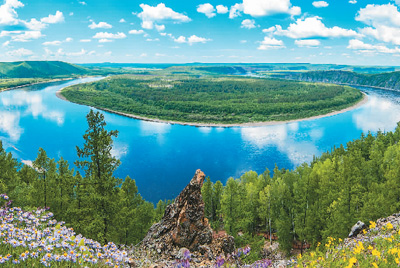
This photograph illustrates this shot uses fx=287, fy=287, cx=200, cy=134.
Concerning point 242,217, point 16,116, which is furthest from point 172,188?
point 16,116

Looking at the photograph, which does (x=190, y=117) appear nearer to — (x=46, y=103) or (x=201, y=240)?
(x=46, y=103)

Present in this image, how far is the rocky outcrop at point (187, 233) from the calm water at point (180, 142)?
42.7 m

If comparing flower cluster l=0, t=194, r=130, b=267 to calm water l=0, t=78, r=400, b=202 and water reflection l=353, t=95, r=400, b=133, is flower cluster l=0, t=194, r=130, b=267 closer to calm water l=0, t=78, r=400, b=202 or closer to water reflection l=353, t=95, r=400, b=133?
calm water l=0, t=78, r=400, b=202

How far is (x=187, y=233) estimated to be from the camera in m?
13.2

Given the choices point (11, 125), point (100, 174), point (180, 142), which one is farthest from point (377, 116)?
point (11, 125)

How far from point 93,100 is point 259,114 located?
98586mm

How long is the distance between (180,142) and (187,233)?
263 ft

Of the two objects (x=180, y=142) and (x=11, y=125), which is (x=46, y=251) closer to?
(x=180, y=142)

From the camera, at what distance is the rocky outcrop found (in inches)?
491

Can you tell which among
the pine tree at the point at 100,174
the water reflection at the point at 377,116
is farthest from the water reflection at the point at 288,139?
the pine tree at the point at 100,174

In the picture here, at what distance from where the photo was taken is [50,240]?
6.74 m

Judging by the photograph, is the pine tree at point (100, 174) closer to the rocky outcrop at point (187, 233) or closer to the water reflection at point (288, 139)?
the rocky outcrop at point (187, 233)

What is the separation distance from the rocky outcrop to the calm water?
42706mm

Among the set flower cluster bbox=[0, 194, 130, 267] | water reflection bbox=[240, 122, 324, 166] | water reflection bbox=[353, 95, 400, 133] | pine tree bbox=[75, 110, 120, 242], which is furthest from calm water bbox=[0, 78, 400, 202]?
flower cluster bbox=[0, 194, 130, 267]
